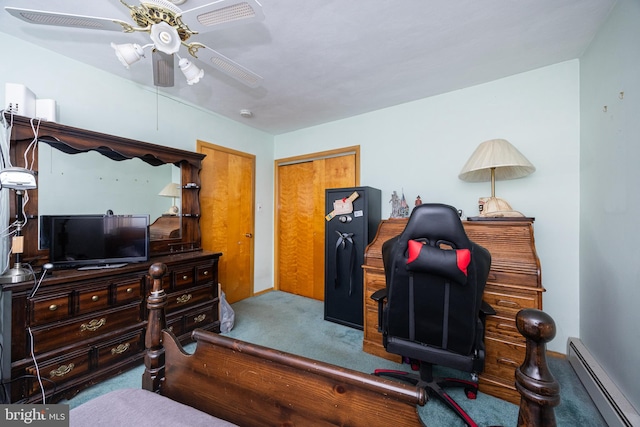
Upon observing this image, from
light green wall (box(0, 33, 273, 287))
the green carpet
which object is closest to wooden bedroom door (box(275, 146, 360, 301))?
the green carpet

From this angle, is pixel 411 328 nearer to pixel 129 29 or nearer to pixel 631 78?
pixel 631 78

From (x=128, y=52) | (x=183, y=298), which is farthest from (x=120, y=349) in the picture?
(x=128, y=52)

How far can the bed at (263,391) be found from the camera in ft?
2.01

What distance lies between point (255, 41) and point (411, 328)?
89.9 inches

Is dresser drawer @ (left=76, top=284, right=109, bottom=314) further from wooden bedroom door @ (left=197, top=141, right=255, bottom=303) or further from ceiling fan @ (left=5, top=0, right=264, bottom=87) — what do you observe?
ceiling fan @ (left=5, top=0, right=264, bottom=87)

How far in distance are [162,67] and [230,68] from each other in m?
0.45

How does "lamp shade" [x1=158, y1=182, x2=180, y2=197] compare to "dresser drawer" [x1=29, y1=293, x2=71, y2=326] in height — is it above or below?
above

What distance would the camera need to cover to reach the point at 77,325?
1.78 metres

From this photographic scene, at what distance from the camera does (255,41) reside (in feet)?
6.23

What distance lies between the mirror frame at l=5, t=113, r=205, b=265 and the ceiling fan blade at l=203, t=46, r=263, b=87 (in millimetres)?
1259

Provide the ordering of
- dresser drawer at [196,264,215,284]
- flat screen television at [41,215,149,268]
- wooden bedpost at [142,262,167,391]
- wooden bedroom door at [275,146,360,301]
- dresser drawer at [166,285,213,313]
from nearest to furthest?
wooden bedpost at [142,262,167,391]
flat screen television at [41,215,149,268]
dresser drawer at [166,285,213,313]
dresser drawer at [196,264,215,284]
wooden bedroom door at [275,146,360,301]

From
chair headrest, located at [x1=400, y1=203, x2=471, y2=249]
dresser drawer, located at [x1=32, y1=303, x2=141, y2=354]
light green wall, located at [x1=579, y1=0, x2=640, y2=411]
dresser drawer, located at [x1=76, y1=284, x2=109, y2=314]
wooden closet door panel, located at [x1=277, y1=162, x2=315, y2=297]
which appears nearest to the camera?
chair headrest, located at [x1=400, y1=203, x2=471, y2=249]

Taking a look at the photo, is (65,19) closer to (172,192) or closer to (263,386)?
(172,192)

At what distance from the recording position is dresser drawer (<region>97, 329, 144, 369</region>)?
1.88m
